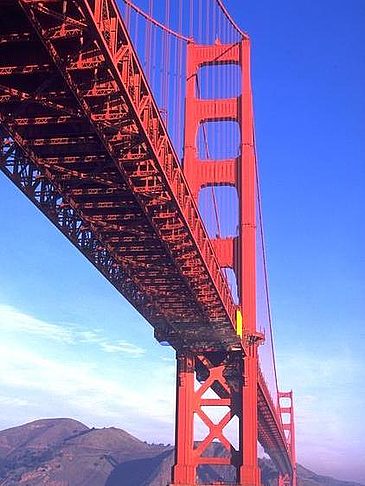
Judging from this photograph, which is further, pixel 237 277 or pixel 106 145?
pixel 237 277

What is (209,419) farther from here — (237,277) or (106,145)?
(106,145)

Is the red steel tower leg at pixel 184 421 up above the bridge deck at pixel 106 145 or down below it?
below

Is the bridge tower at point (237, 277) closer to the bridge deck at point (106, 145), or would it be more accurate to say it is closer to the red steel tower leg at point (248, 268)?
the red steel tower leg at point (248, 268)

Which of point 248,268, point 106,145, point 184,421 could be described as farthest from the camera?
point 184,421

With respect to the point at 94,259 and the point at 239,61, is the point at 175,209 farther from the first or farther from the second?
the point at 239,61

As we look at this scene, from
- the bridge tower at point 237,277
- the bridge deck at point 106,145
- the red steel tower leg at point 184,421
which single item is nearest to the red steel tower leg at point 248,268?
the bridge tower at point 237,277

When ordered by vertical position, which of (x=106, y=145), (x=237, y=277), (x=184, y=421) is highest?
(x=237, y=277)

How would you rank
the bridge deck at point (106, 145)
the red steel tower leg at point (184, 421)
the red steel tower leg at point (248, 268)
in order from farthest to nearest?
the red steel tower leg at point (184, 421) → the red steel tower leg at point (248, 268) → the bridge deck at point (106, 145)

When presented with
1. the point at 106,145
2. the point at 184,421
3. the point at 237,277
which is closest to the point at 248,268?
the point at 237,277

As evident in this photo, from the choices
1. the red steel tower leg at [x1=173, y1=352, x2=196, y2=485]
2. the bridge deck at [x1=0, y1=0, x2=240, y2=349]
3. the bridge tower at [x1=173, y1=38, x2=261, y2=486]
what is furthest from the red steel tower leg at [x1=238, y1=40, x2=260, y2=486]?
the bridge deck at [x1=0, y1=0, x2=240, y2=349]
